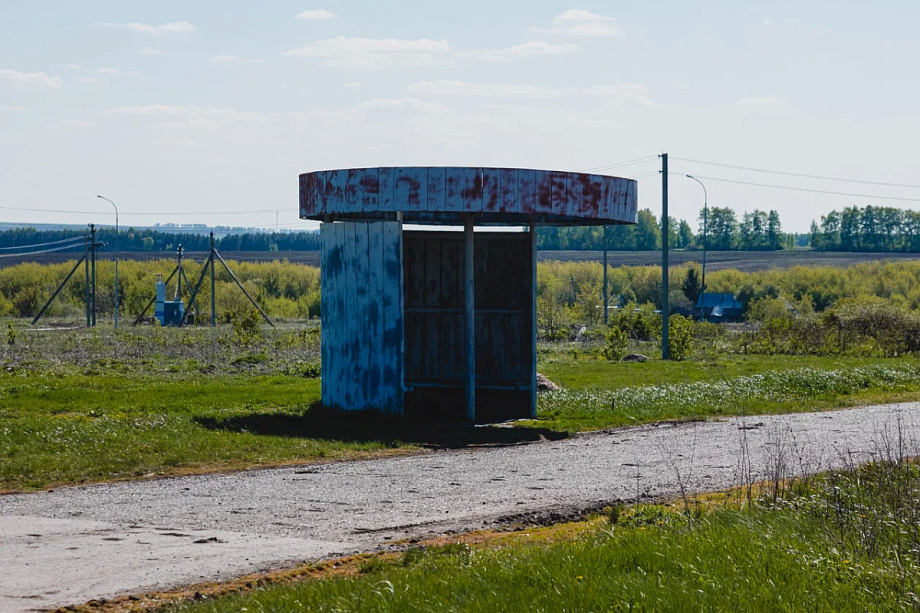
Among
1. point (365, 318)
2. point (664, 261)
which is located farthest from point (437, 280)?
point (664, 261)

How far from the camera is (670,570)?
736 cm

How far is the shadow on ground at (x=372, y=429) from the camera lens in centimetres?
1560

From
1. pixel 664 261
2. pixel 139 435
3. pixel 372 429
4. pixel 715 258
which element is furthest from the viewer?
pixel 715 258

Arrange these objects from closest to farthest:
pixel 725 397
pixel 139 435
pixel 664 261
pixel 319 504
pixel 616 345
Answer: pixel 319 504, pixel 139 435, pixel 725 397, pixel 616 345, pixel 664 261

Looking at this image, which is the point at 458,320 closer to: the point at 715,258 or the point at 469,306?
the point at 469,306

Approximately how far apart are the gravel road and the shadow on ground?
0.75 meters

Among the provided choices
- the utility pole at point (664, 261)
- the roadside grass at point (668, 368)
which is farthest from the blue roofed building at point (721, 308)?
the roadside grass at point (668, 368)

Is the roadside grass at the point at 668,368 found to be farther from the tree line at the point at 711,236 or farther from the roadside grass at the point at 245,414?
the tree line at the point at 711,236

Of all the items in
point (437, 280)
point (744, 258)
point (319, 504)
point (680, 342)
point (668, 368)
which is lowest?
point (668, 368)

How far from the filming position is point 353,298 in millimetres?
17719

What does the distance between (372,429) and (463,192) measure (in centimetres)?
406

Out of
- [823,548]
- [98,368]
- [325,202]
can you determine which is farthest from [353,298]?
[98,368]

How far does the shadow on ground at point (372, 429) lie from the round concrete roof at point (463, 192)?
346 cm

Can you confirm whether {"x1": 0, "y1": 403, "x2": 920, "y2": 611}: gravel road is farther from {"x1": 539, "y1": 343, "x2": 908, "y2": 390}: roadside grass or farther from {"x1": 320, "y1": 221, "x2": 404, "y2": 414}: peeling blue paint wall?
{"x1": 539, "y1": 343, "x2": 908, "y2": 390}: roadside grass
